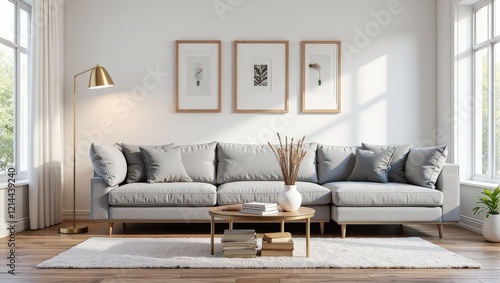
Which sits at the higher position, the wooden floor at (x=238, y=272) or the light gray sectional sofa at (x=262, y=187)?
the light gray sectional sofa at (x=262, y=187)

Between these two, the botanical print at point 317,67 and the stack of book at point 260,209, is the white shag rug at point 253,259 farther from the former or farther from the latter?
→ the botanical print at point 317,67

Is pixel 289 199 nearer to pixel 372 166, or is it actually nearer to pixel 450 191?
pixel 372 166

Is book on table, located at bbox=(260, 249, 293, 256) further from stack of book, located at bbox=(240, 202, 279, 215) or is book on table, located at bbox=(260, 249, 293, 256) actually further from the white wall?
the white wall

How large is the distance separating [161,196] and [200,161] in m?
0.79

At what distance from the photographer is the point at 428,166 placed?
5.03 metres

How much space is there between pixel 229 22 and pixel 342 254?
3127mm

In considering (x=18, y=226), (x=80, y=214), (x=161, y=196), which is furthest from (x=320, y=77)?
(x=18, y=226)

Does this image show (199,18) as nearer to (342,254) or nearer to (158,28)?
(158,28)

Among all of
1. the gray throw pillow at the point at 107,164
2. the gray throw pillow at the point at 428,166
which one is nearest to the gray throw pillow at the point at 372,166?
the gray throw pillow at the point at 428,166

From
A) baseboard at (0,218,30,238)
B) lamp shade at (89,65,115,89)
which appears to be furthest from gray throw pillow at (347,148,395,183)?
baseboard at (0,218,30,238)

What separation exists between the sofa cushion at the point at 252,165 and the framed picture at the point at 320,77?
0.69 metres

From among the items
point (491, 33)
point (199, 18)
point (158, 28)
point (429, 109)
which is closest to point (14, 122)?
point (158, 28)

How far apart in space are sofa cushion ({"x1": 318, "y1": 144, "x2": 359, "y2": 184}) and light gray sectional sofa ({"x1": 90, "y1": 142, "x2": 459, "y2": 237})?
0.14ft

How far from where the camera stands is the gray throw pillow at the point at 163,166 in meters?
5.25
